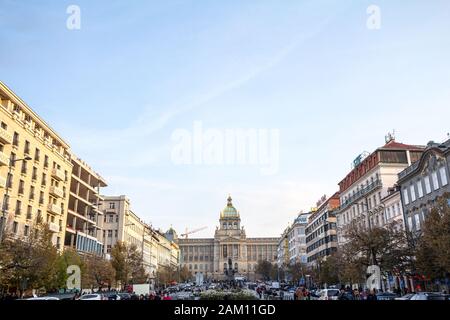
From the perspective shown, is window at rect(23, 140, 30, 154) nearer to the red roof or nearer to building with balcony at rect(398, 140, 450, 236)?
building with balcony at rect(398, 140, 450, 236)

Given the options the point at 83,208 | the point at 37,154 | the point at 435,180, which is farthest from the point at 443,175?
the point at 83,208

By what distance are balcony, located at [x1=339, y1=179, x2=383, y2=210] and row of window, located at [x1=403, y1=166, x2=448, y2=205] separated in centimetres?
1054

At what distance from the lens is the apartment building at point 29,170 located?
54.4 meters

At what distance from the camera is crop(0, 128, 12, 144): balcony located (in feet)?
173

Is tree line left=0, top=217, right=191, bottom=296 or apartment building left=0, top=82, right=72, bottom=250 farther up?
apartment building left=0, top=82, right=72, bottom=250

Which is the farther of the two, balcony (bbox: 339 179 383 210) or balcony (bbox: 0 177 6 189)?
balcony (bbox: 339 179 383 210)

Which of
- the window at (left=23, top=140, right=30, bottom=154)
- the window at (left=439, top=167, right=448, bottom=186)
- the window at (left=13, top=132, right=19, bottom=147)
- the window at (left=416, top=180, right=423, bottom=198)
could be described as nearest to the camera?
the window at (left=439, top=167, right=448, bottom=186)

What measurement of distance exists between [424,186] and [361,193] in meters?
25.0

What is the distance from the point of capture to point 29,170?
203ft

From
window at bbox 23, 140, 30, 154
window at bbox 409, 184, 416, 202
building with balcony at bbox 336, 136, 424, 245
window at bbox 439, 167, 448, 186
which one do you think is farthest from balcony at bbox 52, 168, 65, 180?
window at bbox 439, 167, 448, 186

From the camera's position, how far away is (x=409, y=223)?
60.0 meters
